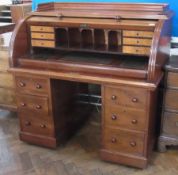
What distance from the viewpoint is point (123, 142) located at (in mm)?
2053

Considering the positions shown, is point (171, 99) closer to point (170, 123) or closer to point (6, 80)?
point (170, 123)

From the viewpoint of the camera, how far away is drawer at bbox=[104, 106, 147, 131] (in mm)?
1917

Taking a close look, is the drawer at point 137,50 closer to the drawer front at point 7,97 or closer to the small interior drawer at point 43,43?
the small interior drawer at point 43,43

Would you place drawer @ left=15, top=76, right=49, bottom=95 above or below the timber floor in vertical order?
above

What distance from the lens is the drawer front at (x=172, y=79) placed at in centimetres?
202

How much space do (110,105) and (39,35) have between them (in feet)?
2.67

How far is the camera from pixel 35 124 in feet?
7.59

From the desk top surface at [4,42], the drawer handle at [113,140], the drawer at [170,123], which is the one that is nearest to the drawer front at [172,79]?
the drawer at [170,123]

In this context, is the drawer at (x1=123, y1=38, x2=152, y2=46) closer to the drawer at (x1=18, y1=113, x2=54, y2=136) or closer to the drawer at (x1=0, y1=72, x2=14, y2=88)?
the drawer at (x1=18, y1=113, x2=54, y2=136)

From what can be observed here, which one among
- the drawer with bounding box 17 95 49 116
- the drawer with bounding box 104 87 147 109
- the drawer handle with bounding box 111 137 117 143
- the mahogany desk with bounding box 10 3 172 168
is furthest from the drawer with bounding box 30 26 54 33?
the drawer handle with bounding box 111 137 117 143

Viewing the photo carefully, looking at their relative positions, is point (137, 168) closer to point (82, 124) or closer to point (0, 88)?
point (82, 124)

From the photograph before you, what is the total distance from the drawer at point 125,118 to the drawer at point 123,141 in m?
0.06

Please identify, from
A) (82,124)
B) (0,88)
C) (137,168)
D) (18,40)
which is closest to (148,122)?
(137,168)

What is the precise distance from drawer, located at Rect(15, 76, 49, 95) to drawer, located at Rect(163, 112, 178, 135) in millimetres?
980
